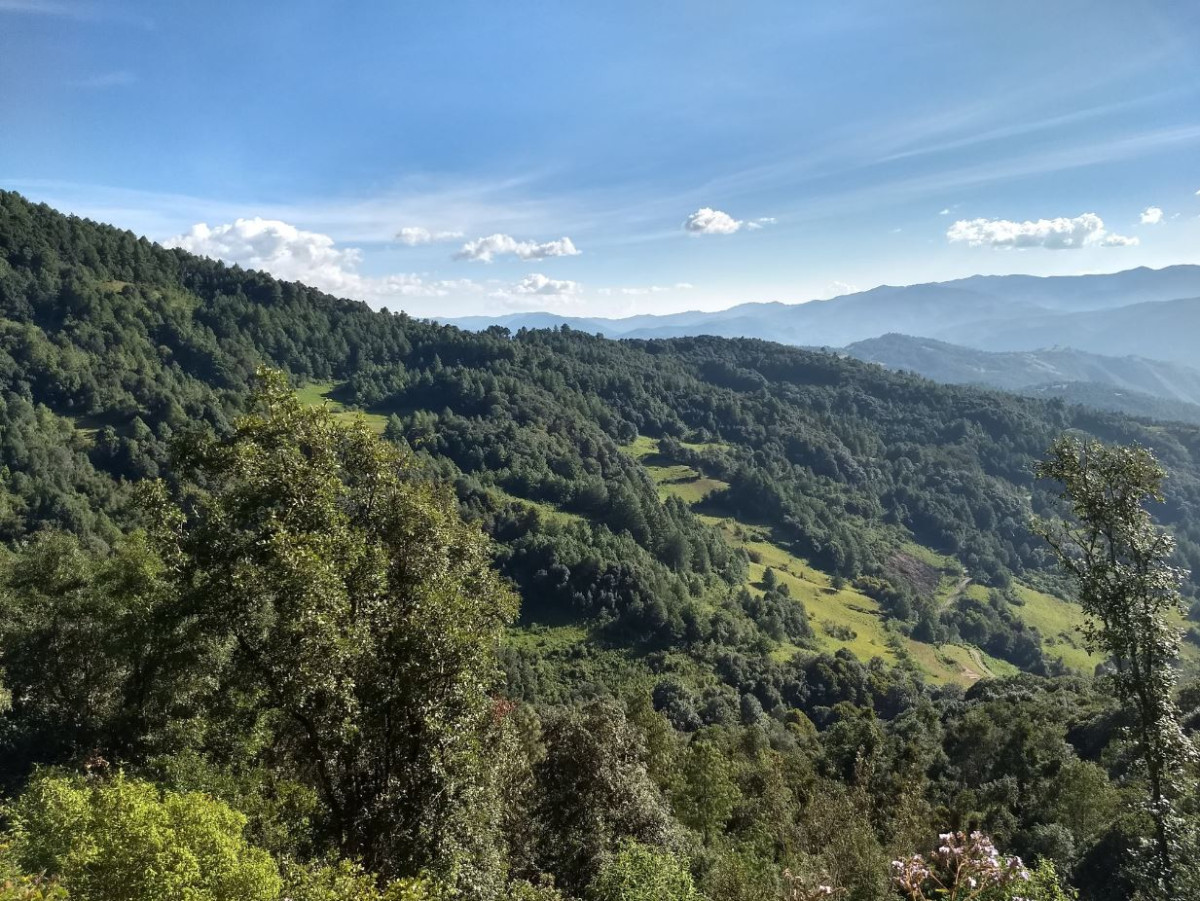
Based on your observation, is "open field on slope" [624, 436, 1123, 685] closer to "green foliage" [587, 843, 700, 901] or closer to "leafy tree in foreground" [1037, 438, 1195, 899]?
"green foliage" [587, 843, 700, 901]

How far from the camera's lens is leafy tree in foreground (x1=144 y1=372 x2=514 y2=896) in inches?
502

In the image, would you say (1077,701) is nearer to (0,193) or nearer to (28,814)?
(28,814)

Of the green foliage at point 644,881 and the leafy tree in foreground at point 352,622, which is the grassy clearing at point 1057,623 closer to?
the green foliage at point 644,881

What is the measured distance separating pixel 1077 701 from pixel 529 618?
83.5 m

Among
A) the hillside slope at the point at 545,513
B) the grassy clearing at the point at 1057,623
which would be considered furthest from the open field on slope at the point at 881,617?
the hillside slope at the point at 545,513

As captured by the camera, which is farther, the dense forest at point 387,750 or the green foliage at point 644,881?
the green foliage at point 644,881

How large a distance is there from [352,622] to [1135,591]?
1824 cm

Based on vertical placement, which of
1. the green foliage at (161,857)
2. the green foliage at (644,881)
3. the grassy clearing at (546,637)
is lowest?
the grassy clearing at (546,637)

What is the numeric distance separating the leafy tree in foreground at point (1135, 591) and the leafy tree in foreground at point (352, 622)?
14962 millimetres

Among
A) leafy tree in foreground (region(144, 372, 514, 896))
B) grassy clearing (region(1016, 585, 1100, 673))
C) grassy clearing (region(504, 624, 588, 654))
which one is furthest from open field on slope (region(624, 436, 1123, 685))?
leafy tree in foreground (region(144, 372, 514, 896))

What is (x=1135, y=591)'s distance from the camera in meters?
15.5

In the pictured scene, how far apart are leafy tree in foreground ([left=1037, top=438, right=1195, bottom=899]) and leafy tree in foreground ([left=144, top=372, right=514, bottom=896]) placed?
1496cm

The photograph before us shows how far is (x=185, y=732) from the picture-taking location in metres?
22.5

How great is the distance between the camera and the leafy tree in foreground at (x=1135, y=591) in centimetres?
1516
